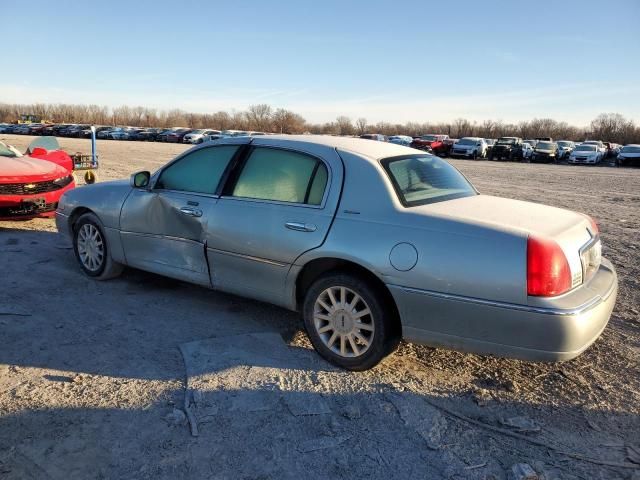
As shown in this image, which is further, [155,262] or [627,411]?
[155,262]

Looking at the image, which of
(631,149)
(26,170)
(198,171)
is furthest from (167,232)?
(631,149)

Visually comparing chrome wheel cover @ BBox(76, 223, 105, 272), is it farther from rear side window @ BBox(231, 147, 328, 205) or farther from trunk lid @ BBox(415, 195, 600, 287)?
trunk lid @ BBox(415, 195, 600, 287)

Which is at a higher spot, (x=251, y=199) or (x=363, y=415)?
(x=251, y=199)

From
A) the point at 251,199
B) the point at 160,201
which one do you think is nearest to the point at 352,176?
the point at 251,199

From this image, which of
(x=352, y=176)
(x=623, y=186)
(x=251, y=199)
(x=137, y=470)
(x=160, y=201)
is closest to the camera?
(x=137, y=470)

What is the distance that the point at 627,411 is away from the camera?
317 centimetres

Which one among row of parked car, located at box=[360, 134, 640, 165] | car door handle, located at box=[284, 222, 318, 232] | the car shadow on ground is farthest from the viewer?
row of parked car, located at box=[360, 134, 640, 165]

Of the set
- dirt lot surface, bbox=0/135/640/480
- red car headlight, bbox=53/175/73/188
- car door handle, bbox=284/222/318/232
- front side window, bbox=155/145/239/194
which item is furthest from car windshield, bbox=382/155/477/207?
red car headlight, bbox=53/175/73/188

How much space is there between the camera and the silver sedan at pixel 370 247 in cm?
302

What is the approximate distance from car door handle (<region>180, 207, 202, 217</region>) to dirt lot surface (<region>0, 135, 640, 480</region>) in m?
0.87

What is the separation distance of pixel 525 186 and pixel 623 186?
4336 mm

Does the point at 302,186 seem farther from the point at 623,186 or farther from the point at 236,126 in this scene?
the point at 236,126

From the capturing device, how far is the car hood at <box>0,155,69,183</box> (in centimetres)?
740

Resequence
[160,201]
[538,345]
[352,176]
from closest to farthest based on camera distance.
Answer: [538,345], [352,176], [160,201]
